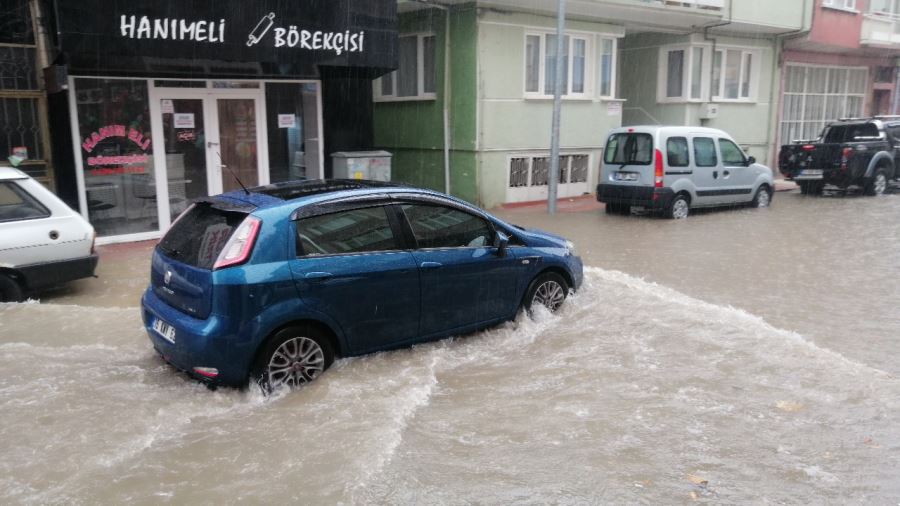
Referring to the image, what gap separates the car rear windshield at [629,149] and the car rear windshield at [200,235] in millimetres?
9591

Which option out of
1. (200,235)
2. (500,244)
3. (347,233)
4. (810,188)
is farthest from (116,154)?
(810,188)

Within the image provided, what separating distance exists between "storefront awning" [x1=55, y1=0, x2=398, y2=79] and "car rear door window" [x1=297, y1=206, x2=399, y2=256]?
5904 millimetres

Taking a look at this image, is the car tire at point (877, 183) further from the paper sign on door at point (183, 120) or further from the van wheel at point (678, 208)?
the paper sign on door at point (183, 120)

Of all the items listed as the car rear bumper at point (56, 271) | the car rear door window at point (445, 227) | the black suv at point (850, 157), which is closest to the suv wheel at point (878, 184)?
the black suv at point (850, 157)

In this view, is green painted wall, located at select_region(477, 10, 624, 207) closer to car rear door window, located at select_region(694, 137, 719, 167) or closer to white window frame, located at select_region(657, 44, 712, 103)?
car rear door window, located at select_region(694, 137, 719, 167)

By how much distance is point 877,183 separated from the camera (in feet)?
56.1

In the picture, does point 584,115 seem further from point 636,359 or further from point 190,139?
point 636,359

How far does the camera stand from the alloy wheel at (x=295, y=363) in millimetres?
5082

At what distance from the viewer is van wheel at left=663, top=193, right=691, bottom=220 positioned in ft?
43.5

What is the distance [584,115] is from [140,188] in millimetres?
9952

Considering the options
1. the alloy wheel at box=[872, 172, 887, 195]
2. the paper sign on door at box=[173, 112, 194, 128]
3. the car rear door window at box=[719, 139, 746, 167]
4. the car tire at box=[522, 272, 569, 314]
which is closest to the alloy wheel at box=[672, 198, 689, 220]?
the car rear door window at box=[719, 139, 746, 167]

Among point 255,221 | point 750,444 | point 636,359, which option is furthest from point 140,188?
point 750,444

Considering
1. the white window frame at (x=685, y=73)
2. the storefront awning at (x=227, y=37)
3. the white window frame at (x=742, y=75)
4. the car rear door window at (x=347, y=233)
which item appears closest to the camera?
the car rear door window at (x=347, y=233)

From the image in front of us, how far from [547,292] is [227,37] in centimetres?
651
